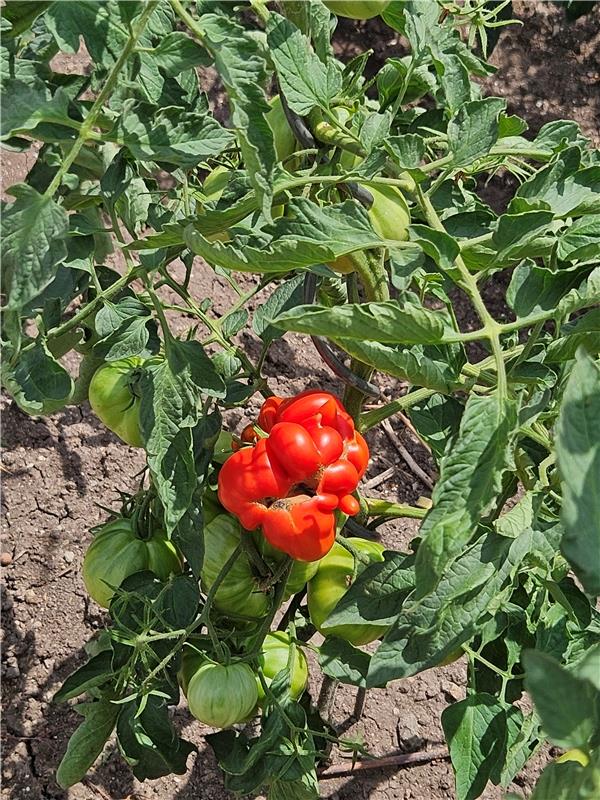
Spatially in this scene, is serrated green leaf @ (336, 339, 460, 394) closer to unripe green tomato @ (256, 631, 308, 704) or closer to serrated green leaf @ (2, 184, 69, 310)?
serrated green leaf @ (2, 184, 69, 310)

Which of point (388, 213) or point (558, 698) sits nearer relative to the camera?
point (558, 698)

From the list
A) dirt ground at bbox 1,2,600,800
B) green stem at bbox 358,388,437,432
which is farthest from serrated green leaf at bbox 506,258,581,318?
dirt ground at bbox 1,2,600,800

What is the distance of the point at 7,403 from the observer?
5.87 feet

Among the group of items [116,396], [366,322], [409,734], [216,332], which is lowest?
[409,734]

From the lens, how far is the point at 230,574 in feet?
3.48

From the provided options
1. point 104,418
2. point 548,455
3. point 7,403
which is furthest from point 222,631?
point 7,403

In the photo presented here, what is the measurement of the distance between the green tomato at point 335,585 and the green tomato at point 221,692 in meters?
0.11

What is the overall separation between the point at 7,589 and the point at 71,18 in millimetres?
1185

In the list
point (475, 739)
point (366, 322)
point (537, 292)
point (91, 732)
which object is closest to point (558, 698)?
point (366, 322)

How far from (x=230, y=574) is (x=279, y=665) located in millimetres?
138

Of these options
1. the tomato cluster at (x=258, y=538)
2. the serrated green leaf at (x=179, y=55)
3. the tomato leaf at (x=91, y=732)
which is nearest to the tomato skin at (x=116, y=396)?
the tomato cluster at (x=258, y=538)

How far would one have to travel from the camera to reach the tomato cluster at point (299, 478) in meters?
0.96

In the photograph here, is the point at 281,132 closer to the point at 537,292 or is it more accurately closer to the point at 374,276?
the point at 374,276

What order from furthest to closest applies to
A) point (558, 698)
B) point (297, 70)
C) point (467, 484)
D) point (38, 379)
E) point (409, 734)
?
point (409, 734) → point (38, 379) → point (297, 70) → point (467, 484) → point (558, 698)
